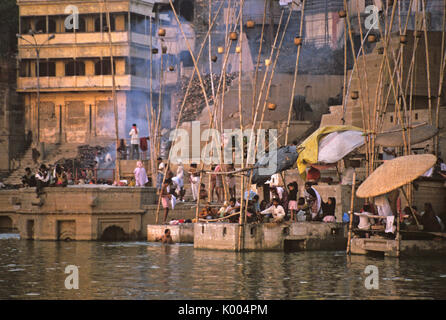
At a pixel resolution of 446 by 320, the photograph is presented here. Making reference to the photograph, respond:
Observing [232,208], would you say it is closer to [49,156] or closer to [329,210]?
[329,210]

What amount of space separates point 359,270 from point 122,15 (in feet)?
105

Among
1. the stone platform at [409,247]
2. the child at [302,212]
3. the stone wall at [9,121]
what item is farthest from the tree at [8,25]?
the stone platform at [409,247]

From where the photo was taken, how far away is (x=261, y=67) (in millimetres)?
41375

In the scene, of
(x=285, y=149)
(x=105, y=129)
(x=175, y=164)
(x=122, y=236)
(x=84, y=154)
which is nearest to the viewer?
(x=285, y=149)

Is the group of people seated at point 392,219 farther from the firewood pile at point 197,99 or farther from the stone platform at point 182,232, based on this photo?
the firewood pile at point 197,99

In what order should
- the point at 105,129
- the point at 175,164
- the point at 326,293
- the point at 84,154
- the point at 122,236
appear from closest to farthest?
1. the point at 326,293
2. the point at 122,236
3. the point at 175,164
4. the point at 84,154
5. the point at 105,129

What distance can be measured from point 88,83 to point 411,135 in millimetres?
27546

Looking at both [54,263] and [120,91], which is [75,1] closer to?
[120,91]

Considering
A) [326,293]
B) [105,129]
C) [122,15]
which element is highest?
[122,15]

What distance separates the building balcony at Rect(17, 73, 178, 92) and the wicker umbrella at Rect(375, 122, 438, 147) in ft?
83.4

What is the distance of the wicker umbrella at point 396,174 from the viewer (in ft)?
52.2

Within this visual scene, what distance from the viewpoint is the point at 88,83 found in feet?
146

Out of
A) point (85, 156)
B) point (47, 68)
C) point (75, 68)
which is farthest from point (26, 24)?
point (85, 156)

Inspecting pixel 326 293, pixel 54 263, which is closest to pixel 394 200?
pixel 326 293
